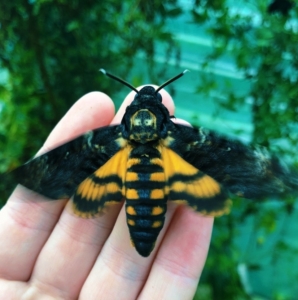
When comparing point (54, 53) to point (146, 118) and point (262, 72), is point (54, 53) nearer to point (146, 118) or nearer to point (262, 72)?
point (146, 118)

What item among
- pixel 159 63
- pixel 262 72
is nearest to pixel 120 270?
pixel 262 72

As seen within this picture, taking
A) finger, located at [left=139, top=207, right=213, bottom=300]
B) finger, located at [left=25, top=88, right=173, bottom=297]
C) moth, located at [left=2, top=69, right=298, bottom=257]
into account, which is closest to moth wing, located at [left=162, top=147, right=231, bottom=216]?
moth, located at [left=2, top=69, right=298, bottom=257]

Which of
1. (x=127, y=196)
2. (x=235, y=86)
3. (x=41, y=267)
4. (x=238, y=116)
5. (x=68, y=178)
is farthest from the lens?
(x=238, y=116)

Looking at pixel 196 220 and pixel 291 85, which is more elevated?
pixel 291 85

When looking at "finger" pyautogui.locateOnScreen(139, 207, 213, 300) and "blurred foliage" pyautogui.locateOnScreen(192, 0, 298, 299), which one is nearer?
"finger" pyautogui.locateOnScreen(139, 207, 213, 300)

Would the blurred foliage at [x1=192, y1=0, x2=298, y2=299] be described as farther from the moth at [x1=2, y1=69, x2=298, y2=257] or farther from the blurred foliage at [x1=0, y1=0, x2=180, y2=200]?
the moth at [x1=2, y1=69, x2=298, y2=257]

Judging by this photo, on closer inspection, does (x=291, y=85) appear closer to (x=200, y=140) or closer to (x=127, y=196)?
(x=200, y=140)

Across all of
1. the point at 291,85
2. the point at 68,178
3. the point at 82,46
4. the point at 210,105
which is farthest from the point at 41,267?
the point at 210,105
